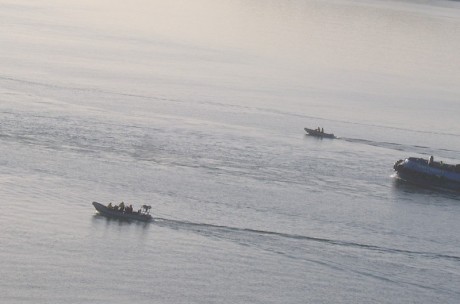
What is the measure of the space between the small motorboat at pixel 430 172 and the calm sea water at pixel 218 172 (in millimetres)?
833

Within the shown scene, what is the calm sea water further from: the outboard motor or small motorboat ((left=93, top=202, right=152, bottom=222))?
the outboard motor

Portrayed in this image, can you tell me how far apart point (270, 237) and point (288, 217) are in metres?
3.73

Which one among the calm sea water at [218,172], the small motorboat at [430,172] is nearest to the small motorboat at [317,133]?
the calm sea water at [218,172]

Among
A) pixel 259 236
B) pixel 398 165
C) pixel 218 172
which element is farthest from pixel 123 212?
pixel 398 165

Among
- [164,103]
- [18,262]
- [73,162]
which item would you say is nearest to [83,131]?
[73,162]

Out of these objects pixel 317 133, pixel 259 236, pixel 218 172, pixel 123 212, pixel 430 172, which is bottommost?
pixel 259 236

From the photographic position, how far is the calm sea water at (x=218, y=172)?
143 ft

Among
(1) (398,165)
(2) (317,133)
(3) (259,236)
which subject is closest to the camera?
(3) (259,236)

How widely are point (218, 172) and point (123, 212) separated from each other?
35.1 feet

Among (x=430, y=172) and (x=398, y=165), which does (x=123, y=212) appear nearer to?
(x=398, y=165)

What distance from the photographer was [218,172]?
5912 centimetres

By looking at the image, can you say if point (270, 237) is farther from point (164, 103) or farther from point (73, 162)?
point (164, 103)

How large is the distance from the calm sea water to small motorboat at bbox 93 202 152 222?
0.47m

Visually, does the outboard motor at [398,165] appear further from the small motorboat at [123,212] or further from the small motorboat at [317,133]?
the small motorboat at [123,212]
